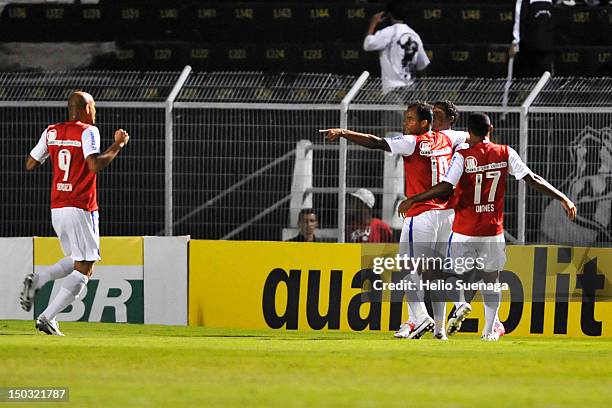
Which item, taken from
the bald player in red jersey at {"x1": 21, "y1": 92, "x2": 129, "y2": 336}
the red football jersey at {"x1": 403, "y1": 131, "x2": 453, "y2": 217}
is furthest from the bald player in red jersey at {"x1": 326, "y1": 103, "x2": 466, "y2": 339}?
the bald player in red jersey at {"x1": 21, "y1": 92, "x2": 129, "y2": 336}

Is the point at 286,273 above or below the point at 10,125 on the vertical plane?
below

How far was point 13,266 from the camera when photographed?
604 inches

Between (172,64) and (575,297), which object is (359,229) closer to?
(575,297)

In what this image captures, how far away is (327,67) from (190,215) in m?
4.13

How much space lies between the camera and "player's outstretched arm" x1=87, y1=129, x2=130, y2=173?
1181cm

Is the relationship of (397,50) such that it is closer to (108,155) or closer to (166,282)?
(166,282)

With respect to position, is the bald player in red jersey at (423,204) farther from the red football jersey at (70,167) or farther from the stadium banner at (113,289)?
the stadium banner at (113,289)

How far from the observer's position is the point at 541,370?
943 centimetres

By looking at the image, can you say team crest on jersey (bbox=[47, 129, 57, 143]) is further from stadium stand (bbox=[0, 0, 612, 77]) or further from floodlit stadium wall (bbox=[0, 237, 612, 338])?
A: stadium stand (bbox=[0, 0, 612, 77])

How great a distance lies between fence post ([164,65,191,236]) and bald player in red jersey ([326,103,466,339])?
334 cm

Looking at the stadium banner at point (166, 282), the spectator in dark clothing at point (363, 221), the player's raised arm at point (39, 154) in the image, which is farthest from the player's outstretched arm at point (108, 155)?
the spectator in dark clothing at point (363, 221)

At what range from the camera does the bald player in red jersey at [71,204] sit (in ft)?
40.7

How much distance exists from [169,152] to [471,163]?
4187 mm

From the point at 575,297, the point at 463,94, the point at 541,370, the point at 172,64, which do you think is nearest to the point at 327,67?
the point at 172,64
